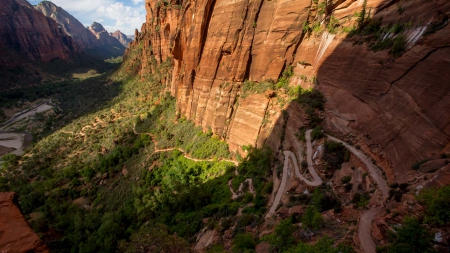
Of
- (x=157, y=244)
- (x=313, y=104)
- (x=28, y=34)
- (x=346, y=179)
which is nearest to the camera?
(x=157, y=244)

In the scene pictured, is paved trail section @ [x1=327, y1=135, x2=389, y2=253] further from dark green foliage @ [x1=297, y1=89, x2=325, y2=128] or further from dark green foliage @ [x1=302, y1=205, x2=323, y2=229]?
dark green foliage @ [x1=297, y1=89, x2=325, y2=128]

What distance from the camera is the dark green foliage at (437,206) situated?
24.5ft

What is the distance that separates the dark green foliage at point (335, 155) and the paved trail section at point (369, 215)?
0.81m

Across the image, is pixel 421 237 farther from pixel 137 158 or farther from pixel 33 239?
pixel 137 158

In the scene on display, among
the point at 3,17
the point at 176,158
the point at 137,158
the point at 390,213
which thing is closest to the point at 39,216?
the point at 137,158

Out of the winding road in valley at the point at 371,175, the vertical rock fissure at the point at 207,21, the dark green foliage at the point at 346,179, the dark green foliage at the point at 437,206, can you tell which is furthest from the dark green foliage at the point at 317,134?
the vertical rock fissure at the point at 207,21

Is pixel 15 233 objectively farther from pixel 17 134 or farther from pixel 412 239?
pixel 17 134

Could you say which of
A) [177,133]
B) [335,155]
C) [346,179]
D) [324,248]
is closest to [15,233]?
[324,248]

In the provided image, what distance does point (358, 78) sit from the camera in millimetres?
17344

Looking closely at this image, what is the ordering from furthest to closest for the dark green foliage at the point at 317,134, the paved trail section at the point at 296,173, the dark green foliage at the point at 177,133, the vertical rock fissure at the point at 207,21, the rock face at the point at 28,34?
the rock face at the point at 28,34, the vertical rock fissure at the point at 207,21, the dark green foliage at the point at 177,133, the dark green foliage at the point at 317,134, the paved trail section at the point at 296,173

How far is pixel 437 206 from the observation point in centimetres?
772

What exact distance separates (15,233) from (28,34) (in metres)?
184

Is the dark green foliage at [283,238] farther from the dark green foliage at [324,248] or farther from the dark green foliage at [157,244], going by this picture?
the dark green foliage at [157,244]

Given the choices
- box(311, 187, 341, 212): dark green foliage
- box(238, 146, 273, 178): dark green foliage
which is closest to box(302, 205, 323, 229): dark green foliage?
box(311, 187, 341, 212): dark green foliage
